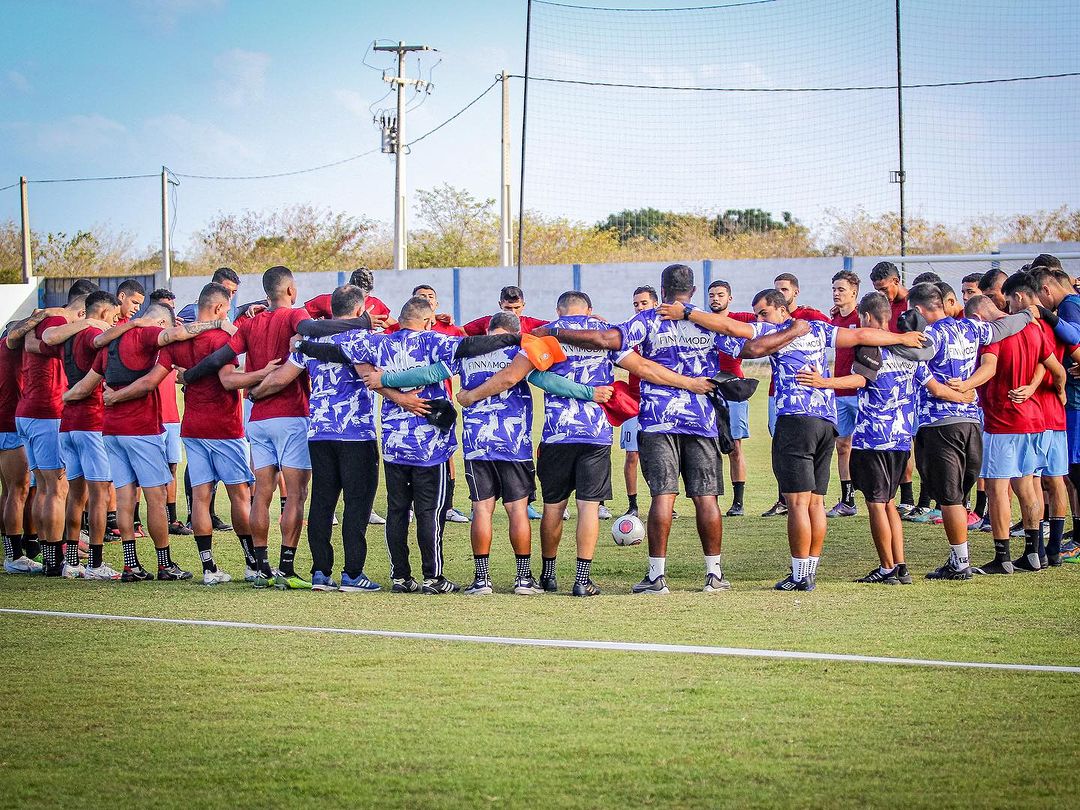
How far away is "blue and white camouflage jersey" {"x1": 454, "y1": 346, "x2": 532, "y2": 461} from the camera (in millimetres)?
8352

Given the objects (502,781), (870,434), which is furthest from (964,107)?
(502,781)

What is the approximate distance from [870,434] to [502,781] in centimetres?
482

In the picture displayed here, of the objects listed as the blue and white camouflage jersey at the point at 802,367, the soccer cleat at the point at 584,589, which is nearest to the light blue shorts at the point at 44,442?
the soccer cleat at the point at 584,589

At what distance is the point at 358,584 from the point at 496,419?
1.56 meters

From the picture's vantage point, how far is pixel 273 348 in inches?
354

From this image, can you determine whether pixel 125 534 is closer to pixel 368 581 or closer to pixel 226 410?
pixel 226 410

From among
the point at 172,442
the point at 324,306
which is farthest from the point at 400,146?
the point at 324,306

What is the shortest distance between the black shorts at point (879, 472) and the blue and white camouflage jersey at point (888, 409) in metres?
0.05

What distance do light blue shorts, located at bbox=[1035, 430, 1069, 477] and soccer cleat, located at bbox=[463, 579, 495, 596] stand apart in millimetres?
4208

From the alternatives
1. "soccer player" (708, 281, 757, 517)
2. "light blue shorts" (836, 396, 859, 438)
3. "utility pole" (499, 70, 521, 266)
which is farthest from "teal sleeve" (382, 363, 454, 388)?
"utility pole" (499, 70, 521, 266)

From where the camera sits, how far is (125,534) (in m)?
9.02

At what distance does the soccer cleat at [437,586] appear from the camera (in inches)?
332

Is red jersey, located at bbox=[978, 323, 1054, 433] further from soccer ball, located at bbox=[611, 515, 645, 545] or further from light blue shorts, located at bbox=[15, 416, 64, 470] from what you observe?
light blue shorts, located at bbox=[15, 416, 64, 470]

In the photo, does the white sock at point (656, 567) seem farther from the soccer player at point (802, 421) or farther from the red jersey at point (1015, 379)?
the red jersey at point (1015, 379)
